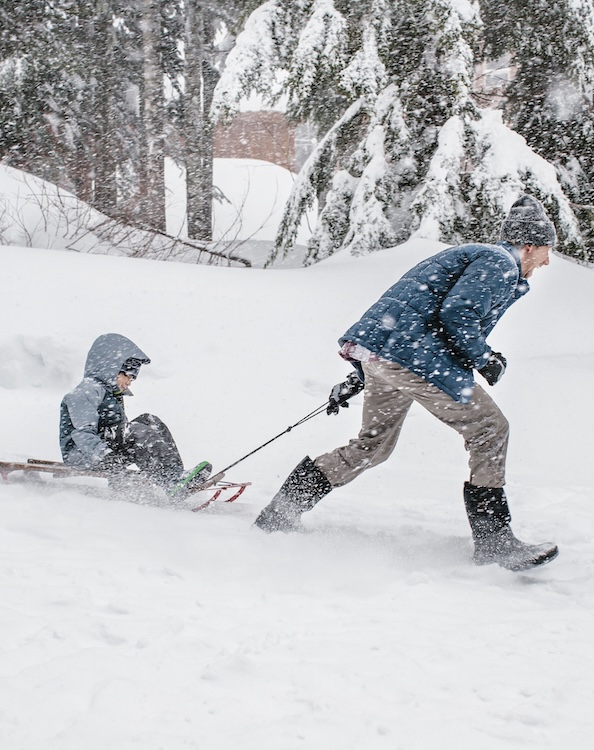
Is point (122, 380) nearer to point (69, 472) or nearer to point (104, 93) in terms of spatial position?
point (69, 472)

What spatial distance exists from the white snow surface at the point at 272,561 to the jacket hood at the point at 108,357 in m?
0.68

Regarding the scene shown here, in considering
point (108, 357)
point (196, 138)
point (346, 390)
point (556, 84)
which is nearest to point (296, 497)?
point (346, 390)

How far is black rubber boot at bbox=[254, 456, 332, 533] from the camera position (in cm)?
377

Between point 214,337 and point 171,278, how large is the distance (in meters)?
1.05

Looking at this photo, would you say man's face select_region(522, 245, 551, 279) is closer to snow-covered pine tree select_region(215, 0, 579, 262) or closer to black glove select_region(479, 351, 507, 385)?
black glove select_region(479, 351, 507, 385)

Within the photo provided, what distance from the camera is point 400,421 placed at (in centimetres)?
377

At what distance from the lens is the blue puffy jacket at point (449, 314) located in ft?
10.8

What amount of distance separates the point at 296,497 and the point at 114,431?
1.34m

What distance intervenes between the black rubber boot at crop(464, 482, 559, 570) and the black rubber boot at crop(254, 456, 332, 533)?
2.41ft

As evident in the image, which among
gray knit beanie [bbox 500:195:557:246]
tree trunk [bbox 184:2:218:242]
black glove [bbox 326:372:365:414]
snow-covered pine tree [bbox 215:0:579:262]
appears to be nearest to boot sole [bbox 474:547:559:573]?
black glove [bbox 326:372:365:414]

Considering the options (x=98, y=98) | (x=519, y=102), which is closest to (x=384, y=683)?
(x=519, y=102)

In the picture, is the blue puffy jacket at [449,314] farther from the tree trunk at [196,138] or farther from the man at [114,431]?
the tree trunk at [196,138]

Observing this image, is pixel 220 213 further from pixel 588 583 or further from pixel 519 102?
pixel 588 583

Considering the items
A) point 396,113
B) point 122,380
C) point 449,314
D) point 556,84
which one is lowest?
point 122,380
